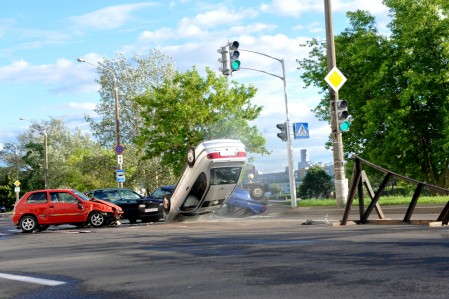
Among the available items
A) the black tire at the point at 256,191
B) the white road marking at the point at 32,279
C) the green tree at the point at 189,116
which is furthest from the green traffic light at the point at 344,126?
the green tree at the point at 189,116

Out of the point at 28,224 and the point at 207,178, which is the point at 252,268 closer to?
the point at 207,178

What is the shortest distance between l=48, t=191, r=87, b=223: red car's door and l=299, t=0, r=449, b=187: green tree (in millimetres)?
21956

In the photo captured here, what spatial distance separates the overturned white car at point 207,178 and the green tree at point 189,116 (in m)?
23.8

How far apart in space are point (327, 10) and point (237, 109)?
80.8ft

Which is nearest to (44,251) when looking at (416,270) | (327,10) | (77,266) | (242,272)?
(77,266)

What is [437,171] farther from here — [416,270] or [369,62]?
[416,270]

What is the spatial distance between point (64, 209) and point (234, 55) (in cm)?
848

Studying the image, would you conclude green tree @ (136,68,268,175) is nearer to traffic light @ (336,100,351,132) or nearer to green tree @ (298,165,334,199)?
traffic light @ (336,100,351,132)

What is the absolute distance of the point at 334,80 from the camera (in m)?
20.9

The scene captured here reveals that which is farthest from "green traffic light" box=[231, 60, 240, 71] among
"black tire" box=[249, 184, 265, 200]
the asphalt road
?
the asphalt road

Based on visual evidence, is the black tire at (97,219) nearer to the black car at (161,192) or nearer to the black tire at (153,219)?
the black tire at (153,219)

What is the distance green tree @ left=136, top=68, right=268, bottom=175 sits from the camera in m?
45.2

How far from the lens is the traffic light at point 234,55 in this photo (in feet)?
75.8

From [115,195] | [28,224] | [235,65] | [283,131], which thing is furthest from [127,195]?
[235,65]
